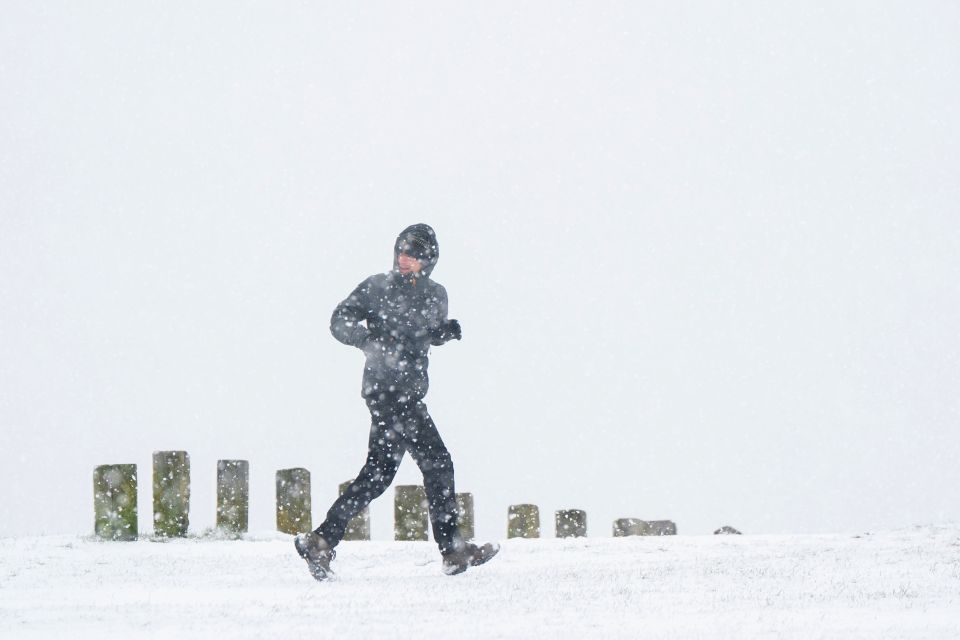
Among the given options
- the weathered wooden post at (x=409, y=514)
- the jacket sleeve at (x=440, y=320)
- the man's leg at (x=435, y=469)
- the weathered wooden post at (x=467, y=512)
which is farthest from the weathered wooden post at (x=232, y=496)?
the jacket sleeve at (x=440, y=320)

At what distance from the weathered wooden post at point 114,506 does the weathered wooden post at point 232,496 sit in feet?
2.34

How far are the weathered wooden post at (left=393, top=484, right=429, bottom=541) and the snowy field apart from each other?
1.55 m

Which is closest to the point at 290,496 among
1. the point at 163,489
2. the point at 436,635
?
the point at 163,489

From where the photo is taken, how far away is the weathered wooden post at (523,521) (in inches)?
403

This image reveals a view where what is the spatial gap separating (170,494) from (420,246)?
4098 mm

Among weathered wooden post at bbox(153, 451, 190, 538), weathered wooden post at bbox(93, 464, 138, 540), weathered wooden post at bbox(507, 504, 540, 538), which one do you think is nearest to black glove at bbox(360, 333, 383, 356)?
weathered wooden post at bbox(153, 451, 190, 538)

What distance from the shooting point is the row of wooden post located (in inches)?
343

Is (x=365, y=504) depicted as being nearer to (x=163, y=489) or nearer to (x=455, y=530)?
Result: (x=455, y=530)

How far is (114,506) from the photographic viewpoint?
342 inches

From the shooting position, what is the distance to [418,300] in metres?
6.00

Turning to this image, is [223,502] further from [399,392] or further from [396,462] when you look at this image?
[399,392]

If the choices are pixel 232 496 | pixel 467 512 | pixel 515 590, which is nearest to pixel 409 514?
pixel 467 512

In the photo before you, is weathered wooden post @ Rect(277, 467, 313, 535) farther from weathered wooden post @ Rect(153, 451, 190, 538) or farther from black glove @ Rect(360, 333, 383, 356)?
black glove @ Rect(360, 333, 383, 356)

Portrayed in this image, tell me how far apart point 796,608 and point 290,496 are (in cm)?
566
